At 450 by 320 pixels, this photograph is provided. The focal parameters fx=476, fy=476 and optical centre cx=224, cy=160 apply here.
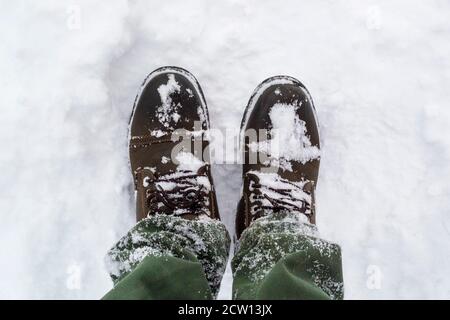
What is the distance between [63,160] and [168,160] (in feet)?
0.94

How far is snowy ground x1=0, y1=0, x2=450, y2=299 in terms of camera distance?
4.19 feet

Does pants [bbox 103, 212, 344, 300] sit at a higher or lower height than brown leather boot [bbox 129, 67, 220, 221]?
lower

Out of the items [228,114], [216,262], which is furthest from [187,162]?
[216,262]

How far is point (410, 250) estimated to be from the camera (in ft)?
4.66

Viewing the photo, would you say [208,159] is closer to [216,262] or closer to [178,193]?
[178,193]

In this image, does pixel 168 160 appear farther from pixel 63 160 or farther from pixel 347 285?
pixel 347 285

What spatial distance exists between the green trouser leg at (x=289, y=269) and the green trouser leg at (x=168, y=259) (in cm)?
7

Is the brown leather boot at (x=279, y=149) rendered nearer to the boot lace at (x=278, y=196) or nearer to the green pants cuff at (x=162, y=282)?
the boot lace at (x=278, y=196)

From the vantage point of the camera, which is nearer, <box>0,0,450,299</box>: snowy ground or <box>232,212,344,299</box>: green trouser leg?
<box>232,212,344,299</box>: green trouser leg

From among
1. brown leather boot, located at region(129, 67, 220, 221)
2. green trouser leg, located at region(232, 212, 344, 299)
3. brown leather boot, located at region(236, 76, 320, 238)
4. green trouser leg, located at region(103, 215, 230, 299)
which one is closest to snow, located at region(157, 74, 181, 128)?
brown leather boot, located at region(129, 67, 220, 221)

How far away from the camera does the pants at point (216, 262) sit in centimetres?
84

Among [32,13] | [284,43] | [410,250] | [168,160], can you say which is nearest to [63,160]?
[168,160]

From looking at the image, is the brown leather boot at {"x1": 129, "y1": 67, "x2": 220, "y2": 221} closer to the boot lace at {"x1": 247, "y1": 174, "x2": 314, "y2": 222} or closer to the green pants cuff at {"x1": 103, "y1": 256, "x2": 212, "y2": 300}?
the boot lace at {"x1": 247, "y1": 174, "x2": 314, "y2": 222}
